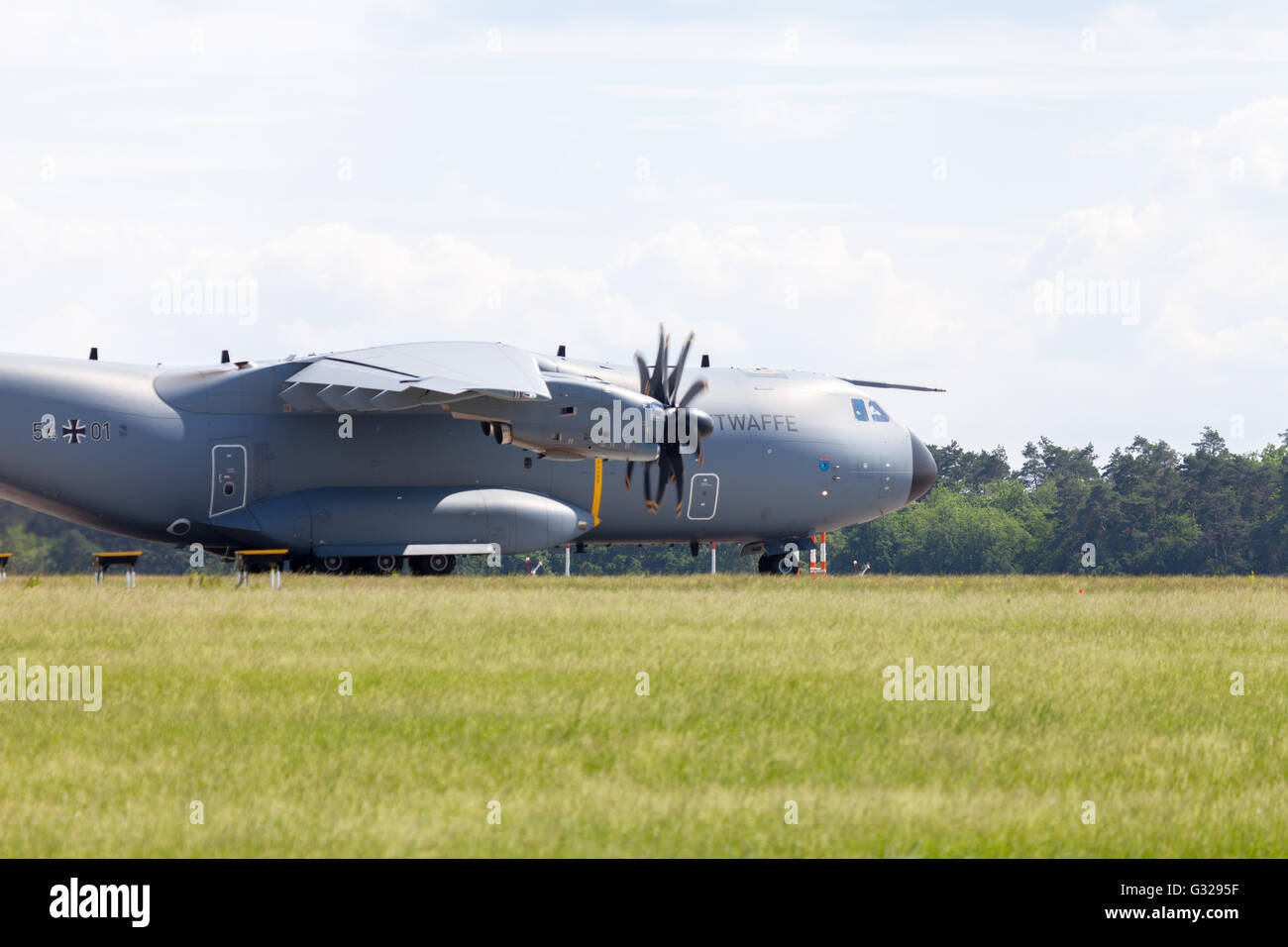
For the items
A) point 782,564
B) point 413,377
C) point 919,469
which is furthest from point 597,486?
point 919,469

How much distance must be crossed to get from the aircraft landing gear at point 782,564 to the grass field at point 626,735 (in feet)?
45.7

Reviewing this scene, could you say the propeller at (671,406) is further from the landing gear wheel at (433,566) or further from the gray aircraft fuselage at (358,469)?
the landing gear wheel at (433,566)

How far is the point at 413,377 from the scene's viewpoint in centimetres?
2873

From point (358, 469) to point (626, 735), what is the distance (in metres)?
19.5

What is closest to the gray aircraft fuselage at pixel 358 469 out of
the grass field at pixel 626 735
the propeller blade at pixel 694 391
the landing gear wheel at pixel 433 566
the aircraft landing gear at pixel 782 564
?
the aircraft landing gear at pixel 782 564

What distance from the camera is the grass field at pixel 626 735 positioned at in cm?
952

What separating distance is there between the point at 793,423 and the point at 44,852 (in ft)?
90.2

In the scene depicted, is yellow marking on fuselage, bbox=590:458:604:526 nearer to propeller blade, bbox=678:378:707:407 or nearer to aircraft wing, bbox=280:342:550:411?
propeller blade, bbox=678:378:707:407

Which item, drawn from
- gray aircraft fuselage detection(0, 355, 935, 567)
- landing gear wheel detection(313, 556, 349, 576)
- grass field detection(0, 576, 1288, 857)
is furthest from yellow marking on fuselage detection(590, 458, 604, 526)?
grass field detection(0, 576, 1288, 857)

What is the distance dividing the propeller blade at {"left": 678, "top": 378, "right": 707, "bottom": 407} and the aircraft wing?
339 centimetres

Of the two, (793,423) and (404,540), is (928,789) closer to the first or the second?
(404,540)

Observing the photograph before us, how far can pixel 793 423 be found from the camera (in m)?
35.3

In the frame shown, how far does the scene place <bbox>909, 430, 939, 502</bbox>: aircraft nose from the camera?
37.4m

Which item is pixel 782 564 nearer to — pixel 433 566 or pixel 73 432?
pixel 433 566
